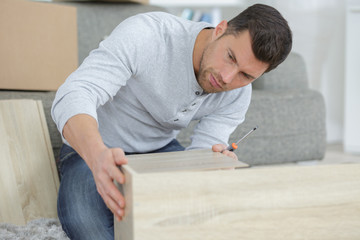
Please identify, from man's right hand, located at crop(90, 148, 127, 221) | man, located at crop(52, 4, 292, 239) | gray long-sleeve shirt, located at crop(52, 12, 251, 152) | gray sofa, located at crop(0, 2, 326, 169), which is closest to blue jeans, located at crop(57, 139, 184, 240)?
man, located at crop(52, 4, 292, 239)

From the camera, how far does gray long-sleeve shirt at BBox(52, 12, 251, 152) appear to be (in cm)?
82

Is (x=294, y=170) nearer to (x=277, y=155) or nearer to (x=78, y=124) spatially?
(x=78, y=124)

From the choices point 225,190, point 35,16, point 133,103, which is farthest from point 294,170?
point 35,16

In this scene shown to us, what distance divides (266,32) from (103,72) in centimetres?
34

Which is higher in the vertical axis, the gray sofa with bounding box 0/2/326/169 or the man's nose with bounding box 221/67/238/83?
the man's nose with bounding box 221/67/238/83

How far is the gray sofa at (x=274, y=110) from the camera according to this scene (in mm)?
1721

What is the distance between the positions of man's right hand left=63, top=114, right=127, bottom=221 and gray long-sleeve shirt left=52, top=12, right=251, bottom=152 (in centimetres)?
2

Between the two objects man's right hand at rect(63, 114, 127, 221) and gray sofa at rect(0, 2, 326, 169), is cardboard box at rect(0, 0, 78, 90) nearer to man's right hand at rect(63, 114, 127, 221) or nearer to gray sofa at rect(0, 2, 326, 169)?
gray sofa at rect(0, 2, 326, 169)

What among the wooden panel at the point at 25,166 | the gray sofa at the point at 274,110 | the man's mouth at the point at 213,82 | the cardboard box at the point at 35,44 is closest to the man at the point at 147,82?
the man's mouth at the point at 213,82

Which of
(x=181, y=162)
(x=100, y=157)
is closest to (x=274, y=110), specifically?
(x=181, y=162)

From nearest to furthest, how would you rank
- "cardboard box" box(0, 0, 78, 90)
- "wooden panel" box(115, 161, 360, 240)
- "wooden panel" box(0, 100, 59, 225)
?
"wooden panel" box(115, 161, 360, 240)
"wooden panel" box(0, 100, 59, 225)
"cardboard box" box(0, 0, 78, 90)

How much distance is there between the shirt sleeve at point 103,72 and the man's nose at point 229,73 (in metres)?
0.18

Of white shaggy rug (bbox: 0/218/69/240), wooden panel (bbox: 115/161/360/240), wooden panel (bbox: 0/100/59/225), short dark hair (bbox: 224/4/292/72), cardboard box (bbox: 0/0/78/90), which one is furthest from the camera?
cardboard box (bbox: 0/0/78/90)

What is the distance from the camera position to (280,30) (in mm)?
882
